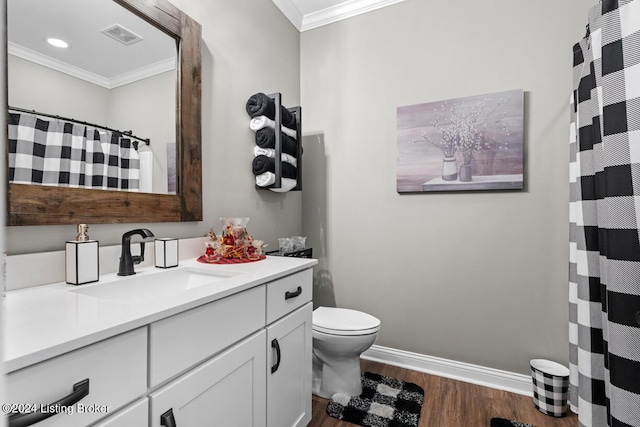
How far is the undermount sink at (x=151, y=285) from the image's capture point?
1.19m

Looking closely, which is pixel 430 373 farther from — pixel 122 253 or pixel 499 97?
pixel 122 253

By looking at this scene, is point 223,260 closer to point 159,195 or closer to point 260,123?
point 159,195

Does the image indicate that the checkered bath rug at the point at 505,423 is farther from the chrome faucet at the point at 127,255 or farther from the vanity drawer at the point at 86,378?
the chrome faucet at the point at 127,255

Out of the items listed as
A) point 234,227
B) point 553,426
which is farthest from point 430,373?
point 234,227

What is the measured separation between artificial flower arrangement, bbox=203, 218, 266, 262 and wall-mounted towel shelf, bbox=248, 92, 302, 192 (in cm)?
45

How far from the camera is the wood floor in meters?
1.76

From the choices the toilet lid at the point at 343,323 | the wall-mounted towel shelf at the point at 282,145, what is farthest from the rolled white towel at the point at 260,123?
the toilet lid at the point at 343,323

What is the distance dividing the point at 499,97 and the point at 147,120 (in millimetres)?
1913

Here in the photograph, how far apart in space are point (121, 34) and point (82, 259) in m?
0.92

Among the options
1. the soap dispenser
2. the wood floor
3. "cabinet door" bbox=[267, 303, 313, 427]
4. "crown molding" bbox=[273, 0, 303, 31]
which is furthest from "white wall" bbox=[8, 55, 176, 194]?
the wood floor

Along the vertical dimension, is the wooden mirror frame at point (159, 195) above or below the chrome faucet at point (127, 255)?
above

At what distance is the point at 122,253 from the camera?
1316 millimetres

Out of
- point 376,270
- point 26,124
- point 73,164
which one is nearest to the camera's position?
point 26,124

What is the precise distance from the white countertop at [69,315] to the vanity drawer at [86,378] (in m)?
0.03
